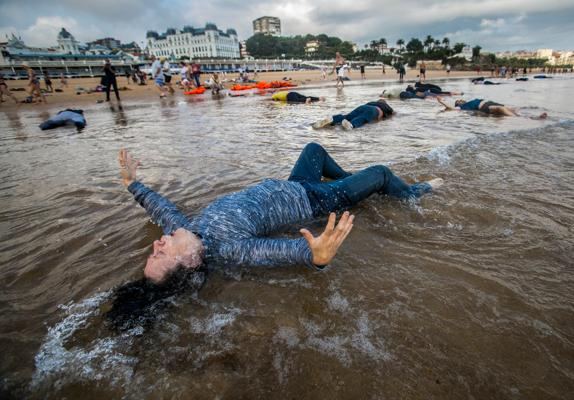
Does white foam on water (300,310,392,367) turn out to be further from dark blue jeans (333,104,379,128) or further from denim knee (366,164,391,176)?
dark blue jeans (333,104,379,128)

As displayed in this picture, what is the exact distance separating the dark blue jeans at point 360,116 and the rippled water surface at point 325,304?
3931 millimetres

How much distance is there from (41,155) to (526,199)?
832 cm

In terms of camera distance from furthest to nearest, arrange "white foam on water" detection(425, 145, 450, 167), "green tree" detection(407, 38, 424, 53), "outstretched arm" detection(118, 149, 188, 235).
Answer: "green tree" detection(407, 38, 424, 53)
"white foam on water" detection(425, 145, 450, 167)
"outstretched arm" detection(118, 149, 188, 235)

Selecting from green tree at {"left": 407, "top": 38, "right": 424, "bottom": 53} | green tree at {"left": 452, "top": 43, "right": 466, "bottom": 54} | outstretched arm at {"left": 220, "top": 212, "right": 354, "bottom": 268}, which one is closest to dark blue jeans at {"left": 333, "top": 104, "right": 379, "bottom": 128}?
outstretched arm at {"left": 220, "top": 212, "right": 354, "bottom": 268}

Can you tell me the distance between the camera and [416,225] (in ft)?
10.00

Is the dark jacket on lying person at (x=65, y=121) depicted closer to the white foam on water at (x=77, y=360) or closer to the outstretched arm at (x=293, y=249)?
the white foam on water at (x=77, y=360)

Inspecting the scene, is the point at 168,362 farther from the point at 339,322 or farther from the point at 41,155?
the point at 41,155

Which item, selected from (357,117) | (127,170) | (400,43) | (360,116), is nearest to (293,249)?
(127,170)

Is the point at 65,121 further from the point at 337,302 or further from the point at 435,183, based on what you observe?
the point at 337,302

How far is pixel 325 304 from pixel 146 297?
49.1 inches

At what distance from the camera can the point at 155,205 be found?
9.32 feet

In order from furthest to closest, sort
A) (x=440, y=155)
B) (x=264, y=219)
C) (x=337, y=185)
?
1. (x=440, y=155)
2. (x=337, y=185)
3. (x=264, y=219)

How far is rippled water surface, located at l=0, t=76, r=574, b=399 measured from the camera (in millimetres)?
1561

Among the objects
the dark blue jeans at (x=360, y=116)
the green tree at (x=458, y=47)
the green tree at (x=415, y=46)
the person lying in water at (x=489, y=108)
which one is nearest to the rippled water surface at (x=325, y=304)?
the dark blue jeans at (x=360, y=116)
